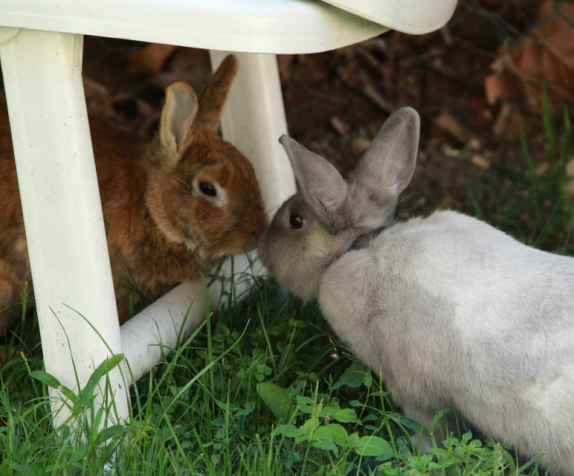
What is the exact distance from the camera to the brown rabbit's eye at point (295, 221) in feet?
6.48

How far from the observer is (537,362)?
5.14 feet

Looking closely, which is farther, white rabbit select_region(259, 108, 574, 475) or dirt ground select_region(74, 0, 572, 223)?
dirt ground select_region(74, 0, 572, 223)

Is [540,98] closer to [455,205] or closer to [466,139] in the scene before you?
[466,139]

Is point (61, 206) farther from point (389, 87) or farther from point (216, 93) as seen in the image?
point (389, 87)

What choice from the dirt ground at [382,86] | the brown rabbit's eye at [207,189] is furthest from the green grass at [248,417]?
the dirt ground at [382,86]

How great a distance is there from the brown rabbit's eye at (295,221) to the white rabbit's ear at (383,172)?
0.12 metres

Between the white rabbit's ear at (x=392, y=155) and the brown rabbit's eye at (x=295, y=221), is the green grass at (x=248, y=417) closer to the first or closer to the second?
the brown rabbit's eye at (x=295, y=221)

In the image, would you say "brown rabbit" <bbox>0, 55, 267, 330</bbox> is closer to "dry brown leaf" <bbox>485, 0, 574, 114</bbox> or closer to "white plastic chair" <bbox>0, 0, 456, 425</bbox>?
"white plastic chair" <bbox>0, 0, 456, 425</bbox>

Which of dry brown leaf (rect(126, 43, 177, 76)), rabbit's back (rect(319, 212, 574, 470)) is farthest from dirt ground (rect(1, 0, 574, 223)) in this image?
rabbit's back (rect(319, 212, 574, 470))

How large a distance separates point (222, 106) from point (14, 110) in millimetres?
788

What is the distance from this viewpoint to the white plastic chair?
56.1 inches

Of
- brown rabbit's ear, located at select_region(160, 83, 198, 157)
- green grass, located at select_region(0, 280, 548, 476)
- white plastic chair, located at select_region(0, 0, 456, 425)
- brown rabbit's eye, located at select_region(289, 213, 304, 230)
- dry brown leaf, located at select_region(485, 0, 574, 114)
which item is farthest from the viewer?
dry brown leaf, located at select_region(485, 0, 574, 114)

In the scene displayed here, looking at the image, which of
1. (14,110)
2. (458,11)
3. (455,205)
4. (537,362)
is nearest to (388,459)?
(537,362)

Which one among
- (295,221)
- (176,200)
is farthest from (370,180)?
(176,200)
